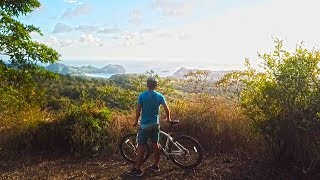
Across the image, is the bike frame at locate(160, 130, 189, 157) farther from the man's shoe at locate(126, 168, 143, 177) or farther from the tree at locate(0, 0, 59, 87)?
the tree at locate(0, 0, 59, 87)

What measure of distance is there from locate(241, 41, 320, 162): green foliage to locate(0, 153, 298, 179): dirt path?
0.65 meters

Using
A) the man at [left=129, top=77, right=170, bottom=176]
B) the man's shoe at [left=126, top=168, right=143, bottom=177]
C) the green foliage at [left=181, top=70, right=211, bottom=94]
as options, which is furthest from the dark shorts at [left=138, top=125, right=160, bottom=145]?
the green foliage at [left=181, top=70, right=211, bottom=94]

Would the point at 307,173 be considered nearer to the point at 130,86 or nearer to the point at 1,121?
the point at 130,86

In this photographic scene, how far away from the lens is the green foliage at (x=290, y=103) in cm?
811

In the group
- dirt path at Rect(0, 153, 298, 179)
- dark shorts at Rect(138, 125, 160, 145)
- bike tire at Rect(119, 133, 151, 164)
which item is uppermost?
dark shorts at Rect(138, 125, 160, 145)

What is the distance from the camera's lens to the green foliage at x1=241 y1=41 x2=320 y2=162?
8.11 meters

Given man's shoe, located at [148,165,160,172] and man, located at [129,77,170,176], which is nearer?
man, located at [129,77,170,176]

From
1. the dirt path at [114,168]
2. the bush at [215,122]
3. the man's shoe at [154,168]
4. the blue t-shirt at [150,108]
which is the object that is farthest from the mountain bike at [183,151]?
the bush at [215,122]

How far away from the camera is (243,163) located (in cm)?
910

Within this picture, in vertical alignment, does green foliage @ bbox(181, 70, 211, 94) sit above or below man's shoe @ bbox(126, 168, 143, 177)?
above

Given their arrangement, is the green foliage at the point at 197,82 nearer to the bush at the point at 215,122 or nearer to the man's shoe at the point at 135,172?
the bush at the point at 215,122

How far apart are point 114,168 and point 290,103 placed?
422 cm

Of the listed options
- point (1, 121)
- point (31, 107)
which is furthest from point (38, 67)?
point (1, 121)

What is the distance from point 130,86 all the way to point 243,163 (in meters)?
6.17
